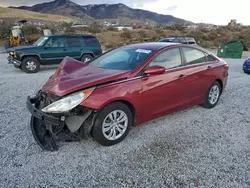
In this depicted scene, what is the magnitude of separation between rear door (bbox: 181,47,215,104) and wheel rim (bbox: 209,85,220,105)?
31 cm

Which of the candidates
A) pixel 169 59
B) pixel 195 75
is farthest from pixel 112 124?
pixel 195 75

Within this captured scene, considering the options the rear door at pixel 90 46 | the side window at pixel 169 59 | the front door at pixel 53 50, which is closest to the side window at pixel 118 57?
the side window at pixel 169 59

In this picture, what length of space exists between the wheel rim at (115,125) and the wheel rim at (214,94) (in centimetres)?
254

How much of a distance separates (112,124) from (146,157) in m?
0.72

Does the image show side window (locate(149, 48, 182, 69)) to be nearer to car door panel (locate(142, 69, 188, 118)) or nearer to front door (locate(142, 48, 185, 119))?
front door (locate(142, 48, 185, 119))

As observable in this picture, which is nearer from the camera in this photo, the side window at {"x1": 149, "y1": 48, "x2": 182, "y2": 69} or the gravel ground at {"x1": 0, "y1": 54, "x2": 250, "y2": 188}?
the gravel ground at {"x1": 0, "y1": 54, "x2": 250, "y2": 188}

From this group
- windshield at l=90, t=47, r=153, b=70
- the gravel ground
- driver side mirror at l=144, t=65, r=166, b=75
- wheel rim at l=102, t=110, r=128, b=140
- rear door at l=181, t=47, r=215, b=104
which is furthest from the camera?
rear door at l=181, t=47, r=215, b=104

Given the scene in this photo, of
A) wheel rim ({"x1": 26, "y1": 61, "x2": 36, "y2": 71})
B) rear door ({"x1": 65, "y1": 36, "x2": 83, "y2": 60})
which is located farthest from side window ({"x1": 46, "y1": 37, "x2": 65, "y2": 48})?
wheel rim ({"x1": 26, "y1": 61, "x2": 36, "y2": 71})

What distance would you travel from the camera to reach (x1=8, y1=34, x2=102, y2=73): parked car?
899 centimetres

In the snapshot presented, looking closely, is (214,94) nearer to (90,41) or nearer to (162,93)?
(162,93)

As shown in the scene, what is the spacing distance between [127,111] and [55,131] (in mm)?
1134

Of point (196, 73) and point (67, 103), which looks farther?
point (196, 73)

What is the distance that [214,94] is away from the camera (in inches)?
189

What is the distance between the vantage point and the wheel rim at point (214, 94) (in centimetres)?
471
